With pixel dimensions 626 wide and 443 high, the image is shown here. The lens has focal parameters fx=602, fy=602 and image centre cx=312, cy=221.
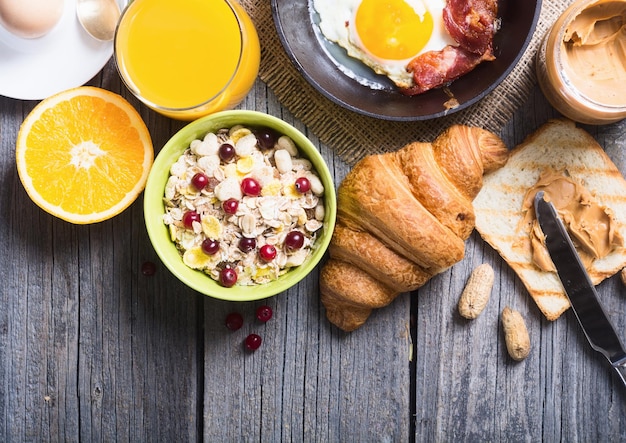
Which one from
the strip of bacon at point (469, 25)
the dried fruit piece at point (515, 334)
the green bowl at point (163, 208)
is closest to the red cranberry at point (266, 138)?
the green bowl at point (163, 208)

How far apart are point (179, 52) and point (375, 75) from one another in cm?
62

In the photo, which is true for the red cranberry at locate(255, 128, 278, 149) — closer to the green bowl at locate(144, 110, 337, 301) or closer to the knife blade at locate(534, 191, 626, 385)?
the green bowl at locate(144, 110, 337, 301)

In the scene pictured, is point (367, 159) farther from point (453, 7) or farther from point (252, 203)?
point (453, 7)

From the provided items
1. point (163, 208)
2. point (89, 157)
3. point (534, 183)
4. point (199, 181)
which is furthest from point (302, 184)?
point (534, 183)

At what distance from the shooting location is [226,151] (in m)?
1.74

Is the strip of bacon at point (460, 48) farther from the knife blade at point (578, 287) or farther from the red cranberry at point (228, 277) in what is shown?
the red cranberry at point (228, 277)

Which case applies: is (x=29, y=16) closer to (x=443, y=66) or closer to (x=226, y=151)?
(x=226, y=151)

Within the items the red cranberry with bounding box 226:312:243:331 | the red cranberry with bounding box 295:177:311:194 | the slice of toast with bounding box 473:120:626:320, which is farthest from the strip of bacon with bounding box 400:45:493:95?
the red cranberry with bounding box 226:312:243:331

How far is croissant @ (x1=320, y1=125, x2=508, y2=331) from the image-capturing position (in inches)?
68.4

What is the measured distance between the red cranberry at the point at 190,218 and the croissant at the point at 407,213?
16.5 inches

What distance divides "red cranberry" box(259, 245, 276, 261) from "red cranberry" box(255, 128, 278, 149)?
1.00 ft

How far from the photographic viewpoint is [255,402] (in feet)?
6.66

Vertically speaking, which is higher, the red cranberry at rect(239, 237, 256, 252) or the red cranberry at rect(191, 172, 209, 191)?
the red cranberry at rect(191, 172, 209, 191)

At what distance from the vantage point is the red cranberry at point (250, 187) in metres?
1.72
